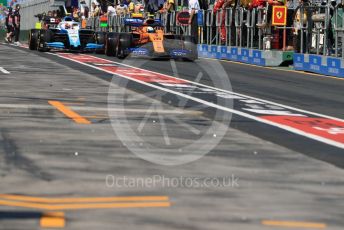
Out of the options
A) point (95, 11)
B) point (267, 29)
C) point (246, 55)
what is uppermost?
point (95, 11)

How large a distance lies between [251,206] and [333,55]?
53.7 ft

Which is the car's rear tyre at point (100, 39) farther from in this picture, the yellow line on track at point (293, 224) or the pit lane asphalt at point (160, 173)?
the yellow line on track at point (293, 224)

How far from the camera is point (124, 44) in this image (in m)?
26.7

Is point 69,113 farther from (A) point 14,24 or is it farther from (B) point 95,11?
(B) point 95,11

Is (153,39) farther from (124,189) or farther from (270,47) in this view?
(124,189)

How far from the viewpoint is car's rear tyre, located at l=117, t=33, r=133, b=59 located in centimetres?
2652

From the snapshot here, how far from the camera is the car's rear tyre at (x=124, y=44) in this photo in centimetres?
2652

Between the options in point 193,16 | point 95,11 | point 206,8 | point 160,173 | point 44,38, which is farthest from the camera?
point 95,11

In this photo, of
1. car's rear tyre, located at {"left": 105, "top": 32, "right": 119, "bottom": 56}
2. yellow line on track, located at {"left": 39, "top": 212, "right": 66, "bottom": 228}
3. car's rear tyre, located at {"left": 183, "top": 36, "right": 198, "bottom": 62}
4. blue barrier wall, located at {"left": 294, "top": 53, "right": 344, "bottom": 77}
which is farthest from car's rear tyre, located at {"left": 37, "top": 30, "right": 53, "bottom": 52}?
yellow line on track, located at {"left": 39, "top": 212, "right": 66, "bottom": 228}

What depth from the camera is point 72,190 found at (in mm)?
5938

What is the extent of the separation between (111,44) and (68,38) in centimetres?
291

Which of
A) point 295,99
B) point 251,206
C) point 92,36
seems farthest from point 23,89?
point 92,36

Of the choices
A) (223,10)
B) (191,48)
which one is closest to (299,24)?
(191,48)

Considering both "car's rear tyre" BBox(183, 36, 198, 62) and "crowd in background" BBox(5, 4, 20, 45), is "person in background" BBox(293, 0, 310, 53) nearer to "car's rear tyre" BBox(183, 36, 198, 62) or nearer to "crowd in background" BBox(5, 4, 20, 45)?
"car's rear tyre" BBox(183, 36, 198, 62)
